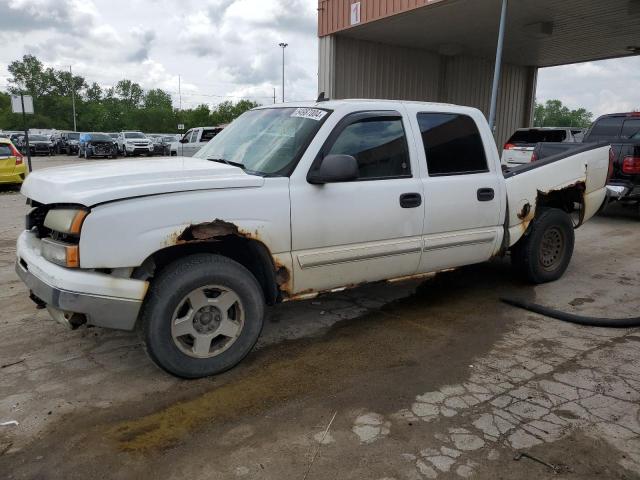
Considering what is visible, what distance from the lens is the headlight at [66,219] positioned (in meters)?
2.91

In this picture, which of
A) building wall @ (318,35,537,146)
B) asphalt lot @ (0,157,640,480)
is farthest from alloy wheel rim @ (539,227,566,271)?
building wall @ (318,35,537,146)

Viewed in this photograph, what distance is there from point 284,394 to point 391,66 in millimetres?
15967

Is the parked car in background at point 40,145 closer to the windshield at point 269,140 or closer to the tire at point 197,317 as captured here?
the windshield at point 269,140

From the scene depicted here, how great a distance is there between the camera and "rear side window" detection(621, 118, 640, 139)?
33.7 feet

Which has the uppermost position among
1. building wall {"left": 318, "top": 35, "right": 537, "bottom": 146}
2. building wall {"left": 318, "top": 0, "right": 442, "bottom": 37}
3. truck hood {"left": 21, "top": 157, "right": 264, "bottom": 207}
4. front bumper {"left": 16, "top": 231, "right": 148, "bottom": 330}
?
building wall {"left": 318, "top": 0, "right": 442, "bottom": 37}

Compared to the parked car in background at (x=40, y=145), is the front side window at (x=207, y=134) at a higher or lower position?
higher

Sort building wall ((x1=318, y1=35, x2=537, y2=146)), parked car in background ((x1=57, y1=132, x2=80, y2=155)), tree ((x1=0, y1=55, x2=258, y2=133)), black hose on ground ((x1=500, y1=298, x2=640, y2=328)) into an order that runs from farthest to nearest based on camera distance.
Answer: tree ((x1=0, y1=55, x2=258, y2=133))
parked car in background ((x1=57, y1=132, x2=80, y2=155))
building wall ((x1=318, y1=35, x2=537, y2=146))
black hose on ground ((x1=500, y1=298, x2=640, y2=328))

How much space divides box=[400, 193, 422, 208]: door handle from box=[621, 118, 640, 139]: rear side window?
8.23 m

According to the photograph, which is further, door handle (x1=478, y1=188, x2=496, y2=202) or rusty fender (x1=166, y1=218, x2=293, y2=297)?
door handle (x1=478, y1=188, x2=496, y2=202)

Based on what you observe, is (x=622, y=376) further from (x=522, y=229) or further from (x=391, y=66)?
(x=391, y=66)

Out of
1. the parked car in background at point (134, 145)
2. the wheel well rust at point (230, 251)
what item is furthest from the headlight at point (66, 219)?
the parked car in background at point (134, 145)

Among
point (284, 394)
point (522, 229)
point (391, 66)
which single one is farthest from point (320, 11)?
point (284, 394)

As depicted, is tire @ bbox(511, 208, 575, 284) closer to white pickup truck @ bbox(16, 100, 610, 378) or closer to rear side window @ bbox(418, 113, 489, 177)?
white pickup truck @ bbox(16, 100, 610, 378)

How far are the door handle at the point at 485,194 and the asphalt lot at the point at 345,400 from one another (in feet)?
3.41
